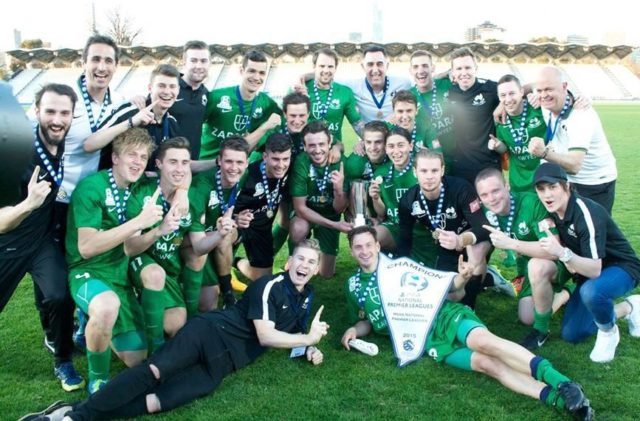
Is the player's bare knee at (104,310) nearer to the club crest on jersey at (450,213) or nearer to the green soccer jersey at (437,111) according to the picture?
the club crest on jersey at (450,213)

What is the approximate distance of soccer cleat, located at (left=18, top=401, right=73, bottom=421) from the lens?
3.39 metres

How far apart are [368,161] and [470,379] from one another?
260 cm

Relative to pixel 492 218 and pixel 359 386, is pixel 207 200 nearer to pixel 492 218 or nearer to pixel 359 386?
pixel 359 386

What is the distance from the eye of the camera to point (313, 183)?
19.6 ft

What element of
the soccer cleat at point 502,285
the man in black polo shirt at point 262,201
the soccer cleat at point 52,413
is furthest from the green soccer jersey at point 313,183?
the soccer cleat at point 52,413

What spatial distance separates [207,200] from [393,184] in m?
1.77

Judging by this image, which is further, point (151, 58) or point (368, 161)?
point (151, 58)

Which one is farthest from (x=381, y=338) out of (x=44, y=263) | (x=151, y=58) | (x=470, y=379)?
(x=151, y=58)

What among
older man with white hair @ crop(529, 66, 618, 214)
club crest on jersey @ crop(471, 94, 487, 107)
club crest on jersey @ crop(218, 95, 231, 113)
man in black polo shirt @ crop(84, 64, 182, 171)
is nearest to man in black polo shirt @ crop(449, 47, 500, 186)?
club crest on jersey @ crop(471, 94, 487, 107)

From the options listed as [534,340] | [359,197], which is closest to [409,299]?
[534,340]

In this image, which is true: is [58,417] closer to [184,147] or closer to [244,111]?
[184,147]

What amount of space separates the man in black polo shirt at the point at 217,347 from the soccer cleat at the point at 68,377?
510 millimetres

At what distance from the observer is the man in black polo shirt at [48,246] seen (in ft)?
12.9

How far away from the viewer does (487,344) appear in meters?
3.93
